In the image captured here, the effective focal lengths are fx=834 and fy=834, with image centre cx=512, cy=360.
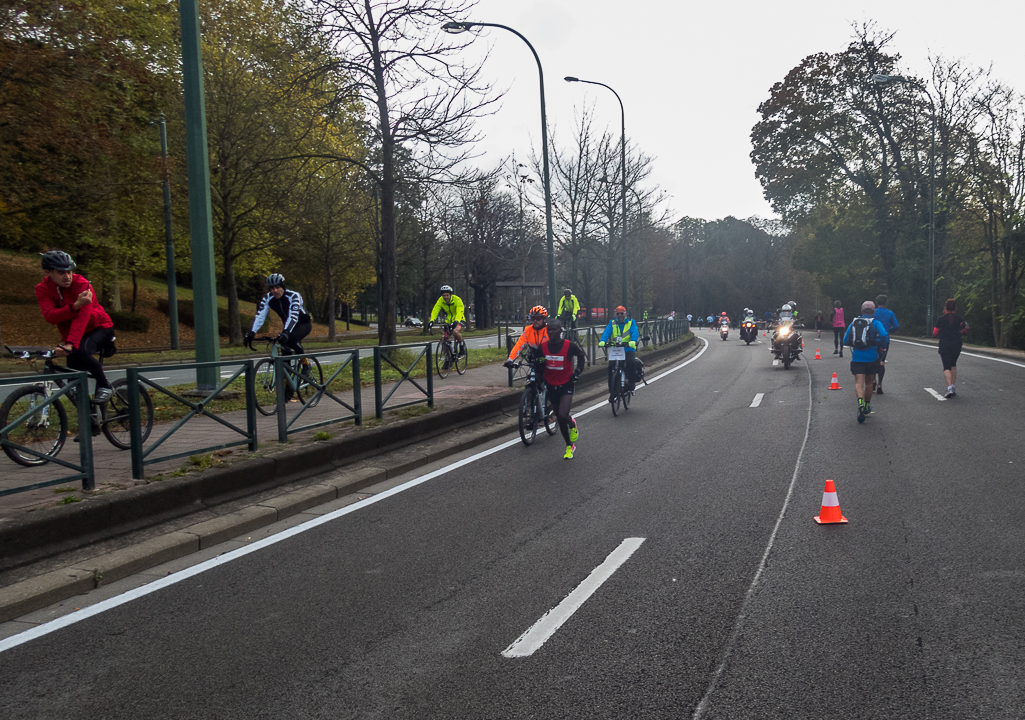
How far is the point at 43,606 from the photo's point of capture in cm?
463

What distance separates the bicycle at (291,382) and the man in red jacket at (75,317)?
1475mm

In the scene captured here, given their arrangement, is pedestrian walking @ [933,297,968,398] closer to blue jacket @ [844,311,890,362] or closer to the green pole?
blue jacket @ [844,311,890,362]

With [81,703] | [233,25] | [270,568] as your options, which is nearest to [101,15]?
[233,25]

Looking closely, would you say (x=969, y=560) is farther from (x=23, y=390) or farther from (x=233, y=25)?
(x=233, y=25)

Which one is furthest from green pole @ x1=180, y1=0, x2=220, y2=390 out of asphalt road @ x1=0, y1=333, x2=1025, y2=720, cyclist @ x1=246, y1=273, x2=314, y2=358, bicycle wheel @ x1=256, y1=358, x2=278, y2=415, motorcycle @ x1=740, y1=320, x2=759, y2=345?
motorcycle @ x1=740, y1=320, x2=759, y2=345

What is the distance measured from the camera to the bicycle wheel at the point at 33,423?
5.72 m

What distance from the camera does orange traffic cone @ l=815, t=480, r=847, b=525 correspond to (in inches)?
239

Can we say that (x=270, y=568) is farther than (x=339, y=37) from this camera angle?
No

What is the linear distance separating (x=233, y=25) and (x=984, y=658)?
31.6 m

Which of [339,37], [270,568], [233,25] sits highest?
[233,25]

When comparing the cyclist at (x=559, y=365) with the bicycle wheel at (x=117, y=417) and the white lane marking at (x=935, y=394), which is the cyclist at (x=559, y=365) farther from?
the white lane marking at (x=935, y=394)

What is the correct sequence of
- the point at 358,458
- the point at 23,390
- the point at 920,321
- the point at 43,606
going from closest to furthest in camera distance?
the point at 43,606
the point at 23,390
the point at 358,458
the point at 920,321

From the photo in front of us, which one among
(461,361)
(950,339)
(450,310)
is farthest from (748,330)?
(450,310)

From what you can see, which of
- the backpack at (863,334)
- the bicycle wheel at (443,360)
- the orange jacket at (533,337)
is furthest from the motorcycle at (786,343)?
the orange jacket at (533,337)
